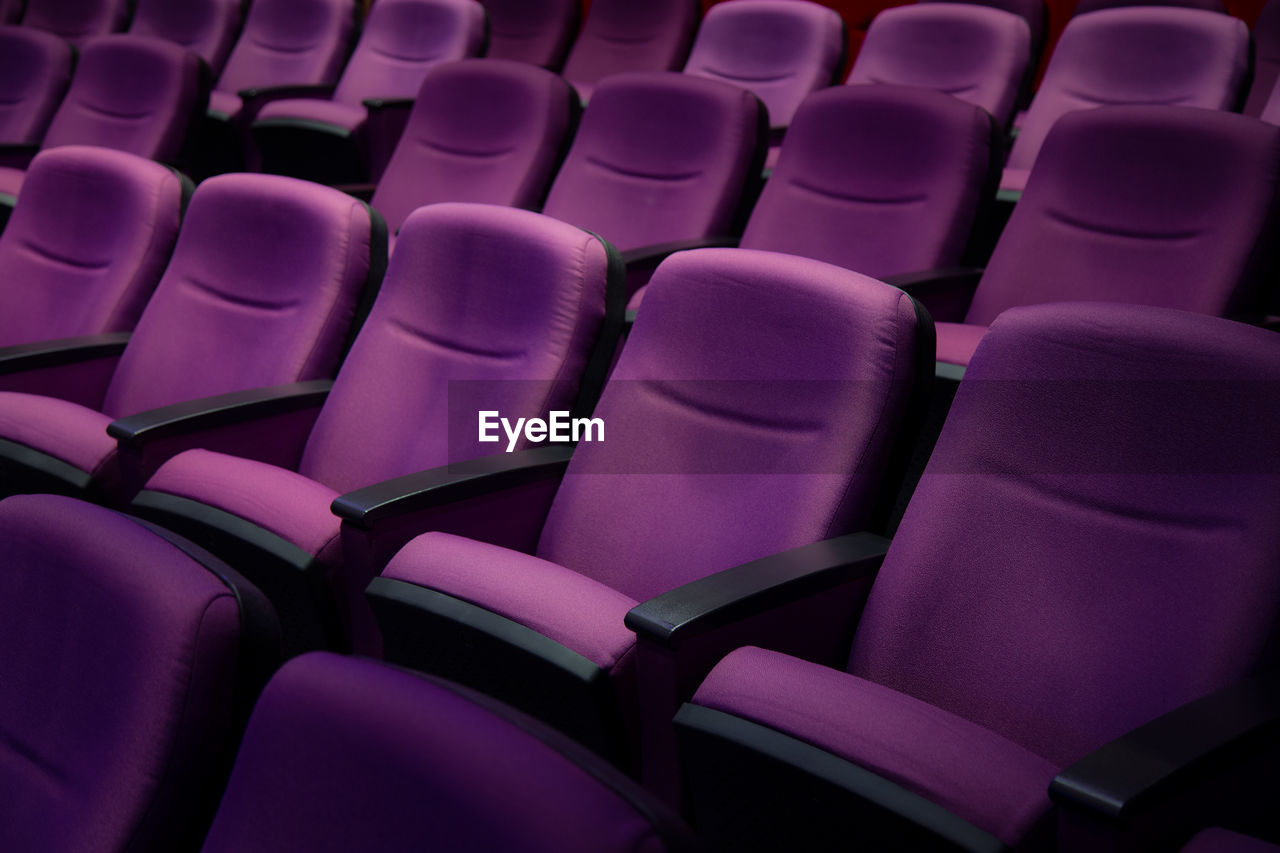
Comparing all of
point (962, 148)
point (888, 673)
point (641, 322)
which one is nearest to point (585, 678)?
point (888, 673)

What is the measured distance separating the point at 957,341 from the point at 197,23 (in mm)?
1807

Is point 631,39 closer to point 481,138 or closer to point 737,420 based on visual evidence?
point 481,138

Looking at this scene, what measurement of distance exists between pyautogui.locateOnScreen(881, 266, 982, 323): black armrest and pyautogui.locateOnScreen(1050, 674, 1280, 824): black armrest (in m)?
0.47

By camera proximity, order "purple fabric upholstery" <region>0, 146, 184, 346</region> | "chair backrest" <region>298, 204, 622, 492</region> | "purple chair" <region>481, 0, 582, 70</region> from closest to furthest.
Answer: "chair backrest" <region>298, 204, 622, 492</region>, "purple fabric upholstery" <region>0, 146, 184, 346</region>, "purple chair" <region>481, 0, 582, 70</region>

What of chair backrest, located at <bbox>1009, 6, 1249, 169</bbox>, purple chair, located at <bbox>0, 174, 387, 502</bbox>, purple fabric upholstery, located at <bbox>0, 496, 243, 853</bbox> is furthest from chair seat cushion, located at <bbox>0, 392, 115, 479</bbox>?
chair backrest, located at <bbox>1009, 6, 1249, 169</bbox>

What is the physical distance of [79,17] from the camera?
2.22 meters

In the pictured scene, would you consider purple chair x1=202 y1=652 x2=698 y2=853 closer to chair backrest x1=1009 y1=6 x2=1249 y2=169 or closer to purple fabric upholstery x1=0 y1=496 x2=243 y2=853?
purple fabric upholstery x1=0 y1=496 x2=243 y2=853

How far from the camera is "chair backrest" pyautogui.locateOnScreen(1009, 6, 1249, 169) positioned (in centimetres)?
119

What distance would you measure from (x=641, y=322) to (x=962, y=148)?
0.38m

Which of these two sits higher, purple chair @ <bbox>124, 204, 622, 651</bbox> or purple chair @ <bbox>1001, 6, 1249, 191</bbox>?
purple chair @ <bbox>1001, 6, 1249, 191</bbox>

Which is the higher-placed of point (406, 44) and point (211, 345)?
point (406, 44)

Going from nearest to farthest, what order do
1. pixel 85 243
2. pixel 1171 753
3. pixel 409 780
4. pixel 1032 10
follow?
pixel 409 780 → pixel 1171 753 → pixel 85 243 → pixel 1032 10

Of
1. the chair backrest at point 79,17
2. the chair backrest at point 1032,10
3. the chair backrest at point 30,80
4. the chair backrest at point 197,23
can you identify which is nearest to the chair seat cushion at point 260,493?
the chair backrest at point 30,80

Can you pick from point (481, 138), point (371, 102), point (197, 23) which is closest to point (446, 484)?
point (481, 138)
